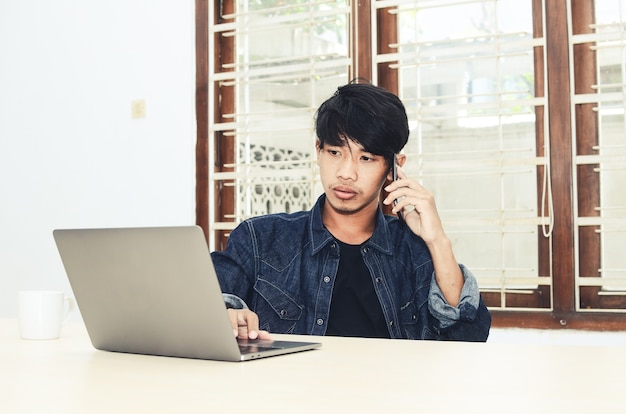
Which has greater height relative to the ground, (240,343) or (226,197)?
(226,197)

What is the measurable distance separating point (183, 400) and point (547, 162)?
210 centimetres

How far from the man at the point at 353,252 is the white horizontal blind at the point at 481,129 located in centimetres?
88

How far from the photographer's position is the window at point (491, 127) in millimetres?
2635

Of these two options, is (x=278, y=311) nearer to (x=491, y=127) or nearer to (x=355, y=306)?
(x=355, y=306)

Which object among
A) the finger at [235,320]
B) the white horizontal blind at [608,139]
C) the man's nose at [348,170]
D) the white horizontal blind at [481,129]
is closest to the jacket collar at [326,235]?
the man's nose at [348,170]

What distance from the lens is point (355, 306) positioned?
1805 mm

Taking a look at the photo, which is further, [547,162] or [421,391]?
[547,162]

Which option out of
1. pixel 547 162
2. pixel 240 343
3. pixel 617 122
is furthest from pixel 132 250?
pixel 617 122

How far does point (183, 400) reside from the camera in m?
0.79

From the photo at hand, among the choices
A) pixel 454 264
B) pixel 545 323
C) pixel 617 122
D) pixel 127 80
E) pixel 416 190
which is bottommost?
pixel 545 323

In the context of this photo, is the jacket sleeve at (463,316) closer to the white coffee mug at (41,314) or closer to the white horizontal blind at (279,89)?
the white coffee mug at (41,314)

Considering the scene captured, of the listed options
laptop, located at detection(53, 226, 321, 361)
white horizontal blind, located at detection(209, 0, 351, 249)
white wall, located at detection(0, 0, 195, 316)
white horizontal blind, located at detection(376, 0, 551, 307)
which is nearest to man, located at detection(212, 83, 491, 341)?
laptop, located at detection(53, 226, 321, 361)

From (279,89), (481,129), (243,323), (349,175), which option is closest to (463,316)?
(349,175)

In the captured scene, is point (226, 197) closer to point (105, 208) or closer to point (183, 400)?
point (105, 208)
